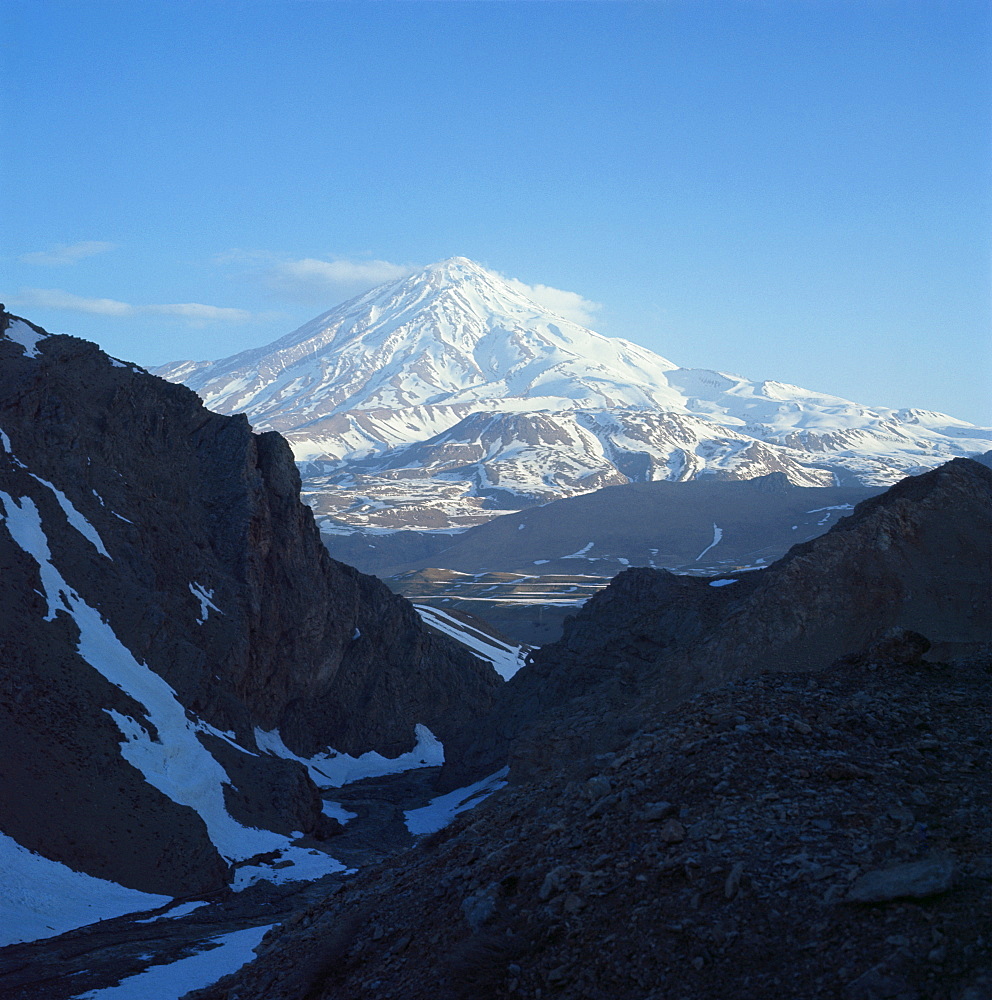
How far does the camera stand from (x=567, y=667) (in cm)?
4116

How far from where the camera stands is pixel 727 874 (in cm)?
783

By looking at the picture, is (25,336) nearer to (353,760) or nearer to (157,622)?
(157,622)

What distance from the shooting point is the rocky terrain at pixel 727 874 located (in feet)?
22.4

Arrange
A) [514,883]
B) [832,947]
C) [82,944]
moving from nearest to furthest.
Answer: [832,947] < [514,883] < [82,944]

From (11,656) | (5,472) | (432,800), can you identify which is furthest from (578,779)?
(432,800)

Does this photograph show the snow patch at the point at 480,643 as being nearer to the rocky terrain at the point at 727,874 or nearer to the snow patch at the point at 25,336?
the snow patch at the point at 25,336

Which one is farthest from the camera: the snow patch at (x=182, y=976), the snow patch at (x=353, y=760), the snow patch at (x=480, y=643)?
the snow patch at (x=480, y=643)

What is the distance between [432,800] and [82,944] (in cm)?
2573

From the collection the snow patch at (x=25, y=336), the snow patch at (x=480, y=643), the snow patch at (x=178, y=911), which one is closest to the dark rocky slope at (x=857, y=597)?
the snow patch at (x=178, y=911)

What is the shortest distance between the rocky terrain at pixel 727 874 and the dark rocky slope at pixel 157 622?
16592 millimetres

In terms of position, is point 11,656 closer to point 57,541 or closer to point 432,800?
point 57,541

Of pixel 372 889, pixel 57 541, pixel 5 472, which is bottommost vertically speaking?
pixel 372 889

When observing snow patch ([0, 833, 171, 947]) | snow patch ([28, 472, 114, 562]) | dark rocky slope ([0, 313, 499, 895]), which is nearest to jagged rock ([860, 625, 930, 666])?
snow patch ([0, 833, 171, 947])

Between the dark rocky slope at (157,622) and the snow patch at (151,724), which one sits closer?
the dark rocky slope at (157,622)
